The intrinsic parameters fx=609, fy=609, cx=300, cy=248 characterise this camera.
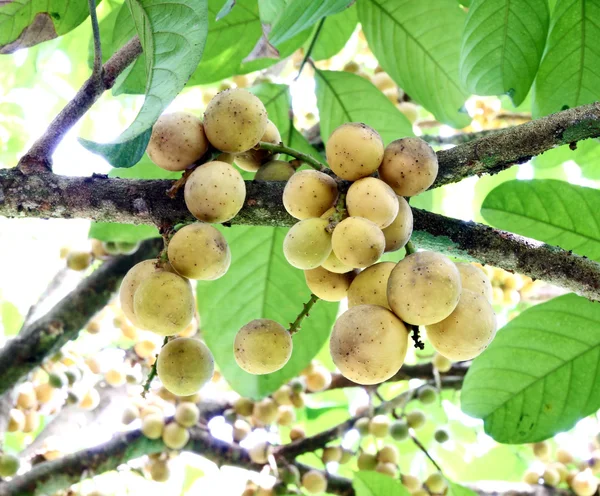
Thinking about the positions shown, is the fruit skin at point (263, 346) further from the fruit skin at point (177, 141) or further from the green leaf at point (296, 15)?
the green leaf at point (296, 15)

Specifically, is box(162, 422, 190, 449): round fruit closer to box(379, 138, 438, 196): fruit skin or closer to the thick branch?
the thick branch

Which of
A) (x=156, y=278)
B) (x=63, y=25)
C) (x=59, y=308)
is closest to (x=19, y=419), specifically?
(x=59, y=308)

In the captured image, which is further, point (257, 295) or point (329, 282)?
point (257, 295)

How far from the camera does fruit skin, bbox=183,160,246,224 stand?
1046 millimetres

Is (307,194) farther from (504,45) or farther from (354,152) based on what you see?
(504,45)

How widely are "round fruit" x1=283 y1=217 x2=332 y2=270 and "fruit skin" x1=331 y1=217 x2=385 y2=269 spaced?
0.11 feet

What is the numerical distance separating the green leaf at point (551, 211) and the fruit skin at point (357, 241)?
76 centimetres

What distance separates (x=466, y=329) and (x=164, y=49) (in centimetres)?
71

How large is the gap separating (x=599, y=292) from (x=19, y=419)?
9.65 ft

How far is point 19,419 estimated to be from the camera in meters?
3.12

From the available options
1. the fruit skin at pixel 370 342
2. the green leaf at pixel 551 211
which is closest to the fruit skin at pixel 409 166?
the fruit skin at pixel 370 342

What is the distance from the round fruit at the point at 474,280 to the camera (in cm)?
113

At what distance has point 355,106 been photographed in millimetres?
2094

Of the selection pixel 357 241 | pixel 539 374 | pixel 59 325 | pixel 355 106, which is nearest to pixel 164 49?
pixel 357 241
